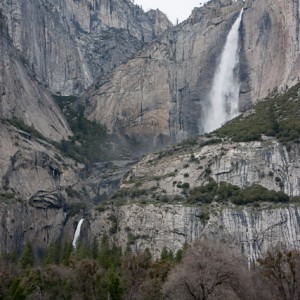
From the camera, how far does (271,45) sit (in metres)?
128

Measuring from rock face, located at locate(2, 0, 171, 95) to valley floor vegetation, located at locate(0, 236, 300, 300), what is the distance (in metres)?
89.2

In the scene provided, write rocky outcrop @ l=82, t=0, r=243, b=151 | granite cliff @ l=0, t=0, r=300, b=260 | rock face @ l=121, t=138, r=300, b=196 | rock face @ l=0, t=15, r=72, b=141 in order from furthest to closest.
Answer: rocky outcrop @ l=82, t=0, r=243, b=151 < rock face @ l=0, t=15, r=72, b=141 < rock face @ l=121, t=138, r=300, b=196 < granite cliff @ l=0, t=0, r=300, b=260

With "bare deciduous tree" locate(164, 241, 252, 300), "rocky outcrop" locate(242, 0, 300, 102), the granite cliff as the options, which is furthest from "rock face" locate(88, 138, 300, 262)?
"rocky outcrop" locate(242, 0, 300, 102)

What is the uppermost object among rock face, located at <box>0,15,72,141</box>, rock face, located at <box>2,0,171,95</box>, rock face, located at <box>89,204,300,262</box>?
rock face, located at <box>2,0,171,95</box>

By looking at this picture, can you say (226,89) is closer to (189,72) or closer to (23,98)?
(189,72)

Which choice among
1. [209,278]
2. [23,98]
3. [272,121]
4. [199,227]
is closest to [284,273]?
[209,278]

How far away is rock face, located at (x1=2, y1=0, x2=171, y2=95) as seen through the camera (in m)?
155

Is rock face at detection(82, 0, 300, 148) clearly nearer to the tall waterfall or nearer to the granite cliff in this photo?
the granite cliff

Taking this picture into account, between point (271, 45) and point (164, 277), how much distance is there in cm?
7984

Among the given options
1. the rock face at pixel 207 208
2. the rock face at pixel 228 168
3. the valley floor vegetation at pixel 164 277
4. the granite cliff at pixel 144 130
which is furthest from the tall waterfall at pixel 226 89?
the valley floor vegetation at pixel 164 277

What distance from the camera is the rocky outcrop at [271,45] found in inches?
4734

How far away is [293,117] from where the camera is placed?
99125 millimetres

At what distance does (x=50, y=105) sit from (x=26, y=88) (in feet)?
34.1

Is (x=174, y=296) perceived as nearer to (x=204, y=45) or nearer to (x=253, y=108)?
(x=253, y=108)
